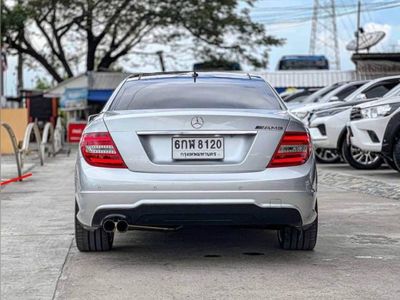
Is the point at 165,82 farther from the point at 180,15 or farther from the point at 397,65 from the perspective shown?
the point at 180,15

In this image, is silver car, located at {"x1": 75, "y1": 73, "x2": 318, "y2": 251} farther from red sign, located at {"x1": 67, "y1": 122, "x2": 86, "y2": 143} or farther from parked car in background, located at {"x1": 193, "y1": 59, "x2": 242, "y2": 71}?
parked car in background, located at {"x1": 193, "y1": 59, "x2": 242, "y2": 71}

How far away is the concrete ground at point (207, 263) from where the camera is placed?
5461 mm

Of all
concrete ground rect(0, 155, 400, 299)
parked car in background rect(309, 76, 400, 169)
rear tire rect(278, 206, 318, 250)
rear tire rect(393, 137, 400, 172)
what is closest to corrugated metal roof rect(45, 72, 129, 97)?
parked car in background rect(309, 76, 400, 169)

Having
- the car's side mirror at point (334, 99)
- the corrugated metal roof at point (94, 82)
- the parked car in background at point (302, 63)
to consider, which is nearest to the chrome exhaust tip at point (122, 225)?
the car's side mirror at point (334, 99)

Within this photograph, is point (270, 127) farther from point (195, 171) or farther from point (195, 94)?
point (195, 94)

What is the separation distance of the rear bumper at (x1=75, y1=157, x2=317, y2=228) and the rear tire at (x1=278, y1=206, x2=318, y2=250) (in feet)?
2.02

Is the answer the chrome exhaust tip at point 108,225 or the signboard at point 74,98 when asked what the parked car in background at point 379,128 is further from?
the signboard at point 74,98

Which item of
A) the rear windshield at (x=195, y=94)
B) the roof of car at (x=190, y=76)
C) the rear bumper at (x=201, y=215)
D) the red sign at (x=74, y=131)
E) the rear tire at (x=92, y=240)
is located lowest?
the red sign at (x=74, y=131)

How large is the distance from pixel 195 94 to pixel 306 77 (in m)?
28.9

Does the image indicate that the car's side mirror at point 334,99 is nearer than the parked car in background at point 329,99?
No

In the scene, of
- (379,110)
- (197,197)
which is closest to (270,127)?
(197,197)

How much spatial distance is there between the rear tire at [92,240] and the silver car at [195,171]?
1.48 ft

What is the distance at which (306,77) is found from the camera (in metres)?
35.1

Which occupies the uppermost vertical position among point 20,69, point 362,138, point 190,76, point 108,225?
point 190,76
